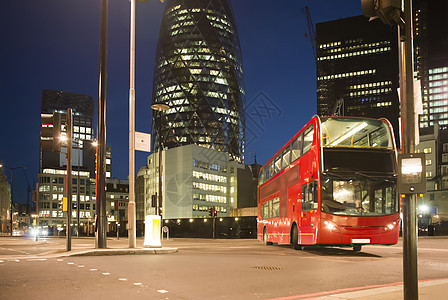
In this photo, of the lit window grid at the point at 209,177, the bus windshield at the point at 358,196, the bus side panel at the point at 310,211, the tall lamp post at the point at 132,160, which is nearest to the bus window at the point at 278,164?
the bus side panel at the point at 310,211

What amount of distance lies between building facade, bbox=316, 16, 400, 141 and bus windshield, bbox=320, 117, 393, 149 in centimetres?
15531

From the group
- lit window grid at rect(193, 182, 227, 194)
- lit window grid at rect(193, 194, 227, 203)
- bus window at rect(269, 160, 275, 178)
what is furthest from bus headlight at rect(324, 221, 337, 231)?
lit window grid at rect(193, 194, 227, 203)

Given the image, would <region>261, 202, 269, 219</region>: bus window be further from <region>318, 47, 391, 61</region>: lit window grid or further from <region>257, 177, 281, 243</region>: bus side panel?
<region>318, 47, 391, 61</region>: lit window grid

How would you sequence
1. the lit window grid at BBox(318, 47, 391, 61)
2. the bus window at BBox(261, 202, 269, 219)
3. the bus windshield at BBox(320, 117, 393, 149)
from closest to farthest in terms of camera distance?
1. the bus windshield at BBox(320, 117, 393, 149)
2. the bus window at BBox(261, 202, 269, 219)
3. the lit window grid at BBox(318, 47, 391, 61)

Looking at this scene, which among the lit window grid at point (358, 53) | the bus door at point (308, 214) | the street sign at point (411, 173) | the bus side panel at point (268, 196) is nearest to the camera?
the street sign at point (411, 173)

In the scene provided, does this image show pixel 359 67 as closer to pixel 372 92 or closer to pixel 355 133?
pixel 372 92

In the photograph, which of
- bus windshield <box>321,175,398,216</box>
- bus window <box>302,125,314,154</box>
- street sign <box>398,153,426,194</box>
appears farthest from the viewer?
bus window <box>302,125,314,154</box>

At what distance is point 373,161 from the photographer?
15.9 m

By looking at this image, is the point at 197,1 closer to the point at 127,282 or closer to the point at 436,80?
the point at 436,80

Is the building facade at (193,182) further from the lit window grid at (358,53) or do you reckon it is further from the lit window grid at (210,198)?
the lit window grid at (358,53)

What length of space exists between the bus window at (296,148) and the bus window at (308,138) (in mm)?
550

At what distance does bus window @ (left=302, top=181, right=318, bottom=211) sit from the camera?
15.8 metres

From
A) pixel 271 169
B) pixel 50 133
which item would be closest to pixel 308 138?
pixel 271 169

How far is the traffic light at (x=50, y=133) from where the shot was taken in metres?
17.2
